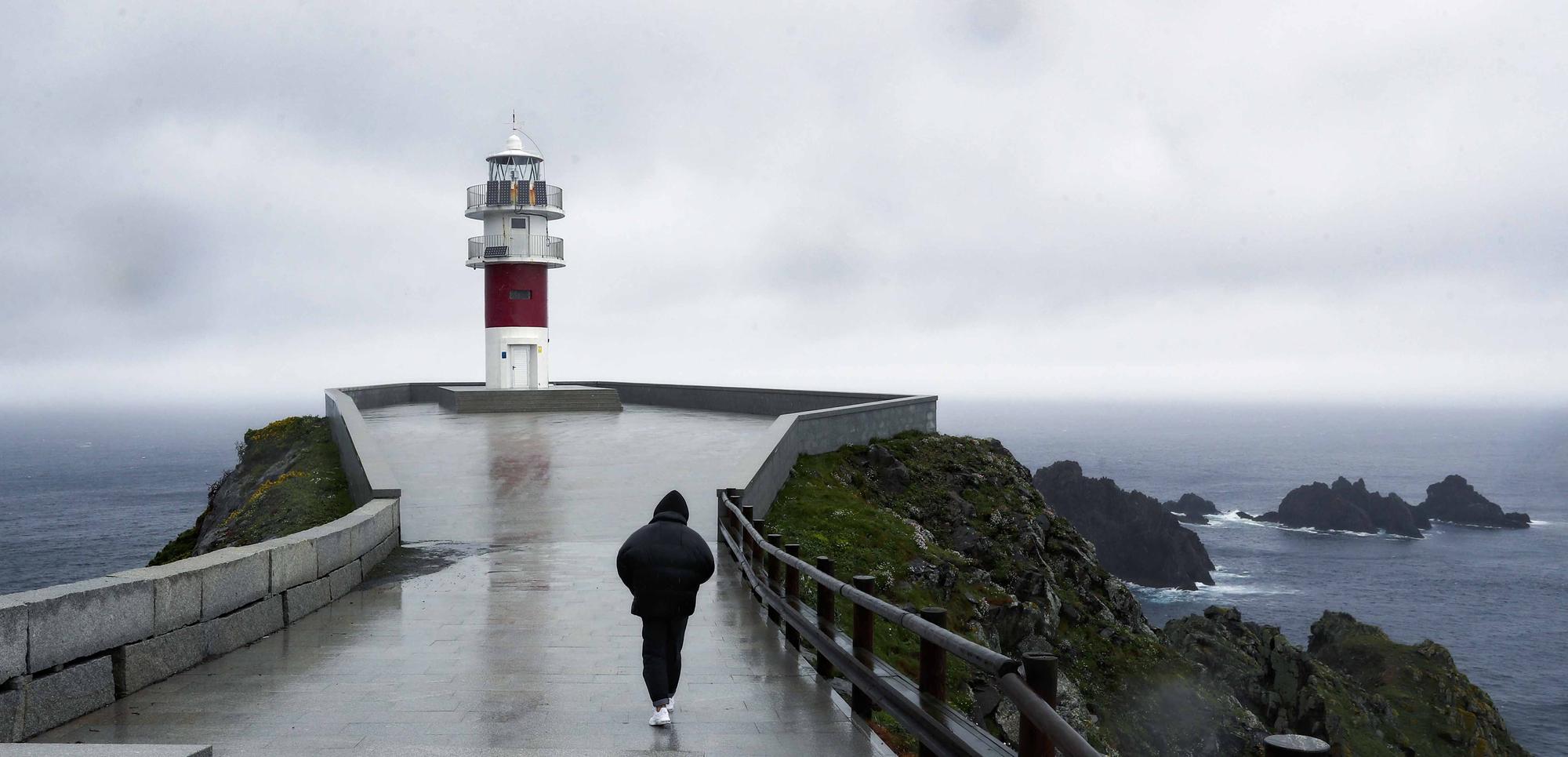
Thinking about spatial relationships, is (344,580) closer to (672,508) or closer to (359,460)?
(672,508)

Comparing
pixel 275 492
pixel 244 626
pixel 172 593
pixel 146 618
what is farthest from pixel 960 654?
pixel 275 492

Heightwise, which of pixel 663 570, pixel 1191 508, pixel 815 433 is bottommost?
pixel 1191 508

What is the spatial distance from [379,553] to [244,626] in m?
4.41

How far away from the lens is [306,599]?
10867 millimetres

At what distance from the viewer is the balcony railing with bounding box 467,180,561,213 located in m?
41.0

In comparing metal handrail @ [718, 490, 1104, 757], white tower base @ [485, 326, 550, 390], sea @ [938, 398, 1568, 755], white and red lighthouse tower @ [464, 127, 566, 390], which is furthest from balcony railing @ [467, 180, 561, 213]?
sea @ [938, 398, 1568, 755]

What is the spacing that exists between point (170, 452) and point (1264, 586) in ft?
578

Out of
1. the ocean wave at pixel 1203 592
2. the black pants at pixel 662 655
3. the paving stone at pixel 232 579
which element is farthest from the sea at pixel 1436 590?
the paving stone at pixel 232 579

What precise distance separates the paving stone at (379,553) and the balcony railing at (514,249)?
2721 cm

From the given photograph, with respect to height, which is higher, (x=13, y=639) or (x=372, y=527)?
(x=13, y=639)

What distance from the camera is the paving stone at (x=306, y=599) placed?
10.5 meters

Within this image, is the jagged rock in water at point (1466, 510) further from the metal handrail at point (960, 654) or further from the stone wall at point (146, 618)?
the stone wall at point (146, 618)

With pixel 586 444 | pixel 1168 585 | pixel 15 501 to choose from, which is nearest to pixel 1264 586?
pixel 1168 585

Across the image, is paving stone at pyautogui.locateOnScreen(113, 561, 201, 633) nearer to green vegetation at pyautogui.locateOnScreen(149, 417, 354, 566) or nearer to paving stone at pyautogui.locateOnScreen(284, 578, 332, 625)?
paving stone at pyautogui.locateOnScreen(284, 578, 332, 625)
